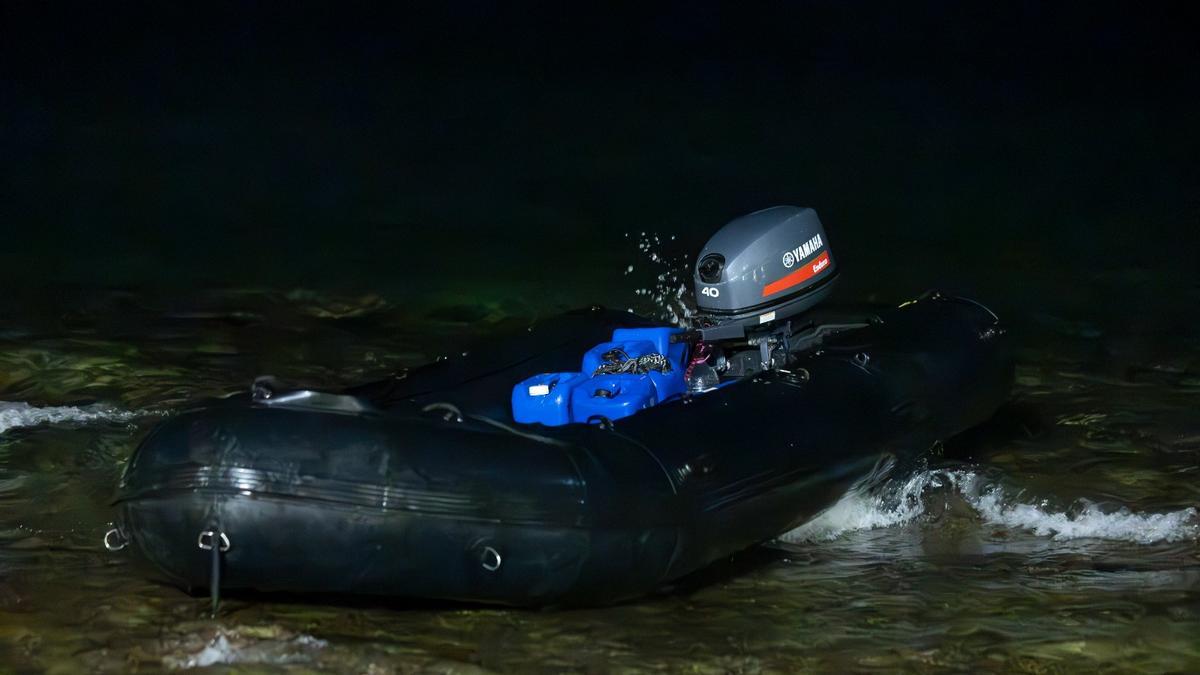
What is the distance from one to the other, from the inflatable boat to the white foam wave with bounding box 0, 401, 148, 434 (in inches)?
56.5

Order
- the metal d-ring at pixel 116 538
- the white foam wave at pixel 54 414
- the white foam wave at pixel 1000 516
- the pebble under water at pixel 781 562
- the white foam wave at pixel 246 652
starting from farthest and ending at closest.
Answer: the white foam wave at pixel 54 414 < the white foam wave at pixel 1000 516 < the metal d-ring at pixel 116 538 < the pebble under water at pixel 781 562 < the white foam wave at pixel 246 652

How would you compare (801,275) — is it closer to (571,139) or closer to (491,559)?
(491,559)

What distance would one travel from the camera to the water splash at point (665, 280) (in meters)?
7.42

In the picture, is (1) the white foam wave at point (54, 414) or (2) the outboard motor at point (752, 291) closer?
(2) the outboard motor at point (752, 291)

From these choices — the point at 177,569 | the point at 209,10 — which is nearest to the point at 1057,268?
the point at 177,569

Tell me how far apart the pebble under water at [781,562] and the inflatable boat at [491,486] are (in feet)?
0.38

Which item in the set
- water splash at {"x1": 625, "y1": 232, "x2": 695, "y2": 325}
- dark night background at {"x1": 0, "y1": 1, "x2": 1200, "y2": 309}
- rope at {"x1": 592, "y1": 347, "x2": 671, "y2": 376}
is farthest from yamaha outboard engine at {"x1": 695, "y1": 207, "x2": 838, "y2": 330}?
dark night background at {"x1": 0, "y1": 1, "x2": 1200, "y2": 309}

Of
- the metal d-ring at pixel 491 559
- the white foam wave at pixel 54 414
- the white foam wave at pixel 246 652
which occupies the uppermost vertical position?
the white foam wave at pixel 54 414

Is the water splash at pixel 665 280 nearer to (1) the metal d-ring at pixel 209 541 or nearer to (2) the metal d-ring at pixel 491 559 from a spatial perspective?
(2) the metal d-ring at pixel 491 559

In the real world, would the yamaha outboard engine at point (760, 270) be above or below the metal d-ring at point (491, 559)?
above

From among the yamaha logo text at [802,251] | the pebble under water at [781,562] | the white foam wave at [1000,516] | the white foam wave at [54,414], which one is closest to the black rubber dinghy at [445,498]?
the pebble under water at [781,562]

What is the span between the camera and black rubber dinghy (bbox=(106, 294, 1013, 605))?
373 cm

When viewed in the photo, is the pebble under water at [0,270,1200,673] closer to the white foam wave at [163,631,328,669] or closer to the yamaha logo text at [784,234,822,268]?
the white foam wave at [163,631,328,669]

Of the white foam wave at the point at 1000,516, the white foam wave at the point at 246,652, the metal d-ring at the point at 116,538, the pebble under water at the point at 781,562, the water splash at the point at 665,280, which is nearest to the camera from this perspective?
the white foam wave at the point at 246,652
